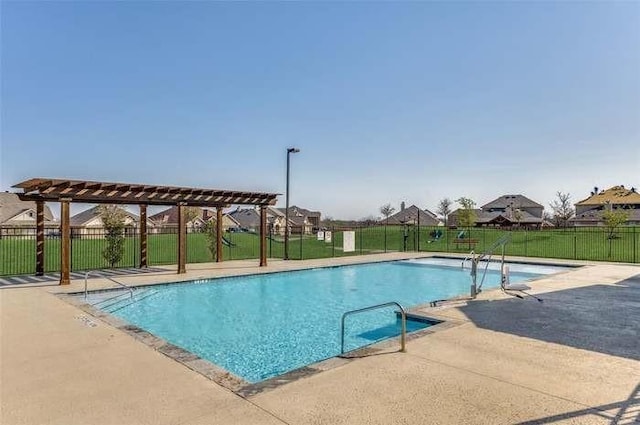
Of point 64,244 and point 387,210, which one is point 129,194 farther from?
point 387,210

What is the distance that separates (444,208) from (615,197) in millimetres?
25336

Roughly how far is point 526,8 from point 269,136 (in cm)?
1210

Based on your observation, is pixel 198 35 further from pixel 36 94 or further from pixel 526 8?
pixel 526 8

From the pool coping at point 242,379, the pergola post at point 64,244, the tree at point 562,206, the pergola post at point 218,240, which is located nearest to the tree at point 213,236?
the pergola post at point 218,240

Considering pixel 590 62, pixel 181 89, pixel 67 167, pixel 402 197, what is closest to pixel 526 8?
pixel 590 62

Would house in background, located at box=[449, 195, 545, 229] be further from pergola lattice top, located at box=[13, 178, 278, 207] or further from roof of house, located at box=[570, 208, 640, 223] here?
pergola lattice top, located at box=[13, 178, 278, 207]

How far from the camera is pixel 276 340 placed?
6.99 metres

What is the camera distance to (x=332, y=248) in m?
21.2

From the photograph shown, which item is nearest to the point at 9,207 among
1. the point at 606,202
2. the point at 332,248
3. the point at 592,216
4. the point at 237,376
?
the point at 332,248

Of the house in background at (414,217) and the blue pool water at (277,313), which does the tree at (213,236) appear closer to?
the blue pool water at (277,313)

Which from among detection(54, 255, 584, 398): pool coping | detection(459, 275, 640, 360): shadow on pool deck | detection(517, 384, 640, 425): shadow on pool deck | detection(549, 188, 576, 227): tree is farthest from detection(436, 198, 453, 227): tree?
detection(517, 384, 640, 425): shadow on pool deck

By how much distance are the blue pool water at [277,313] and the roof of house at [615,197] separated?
58.5 m

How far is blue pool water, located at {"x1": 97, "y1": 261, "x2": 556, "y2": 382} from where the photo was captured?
6320 mm

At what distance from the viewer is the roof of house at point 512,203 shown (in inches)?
2584
